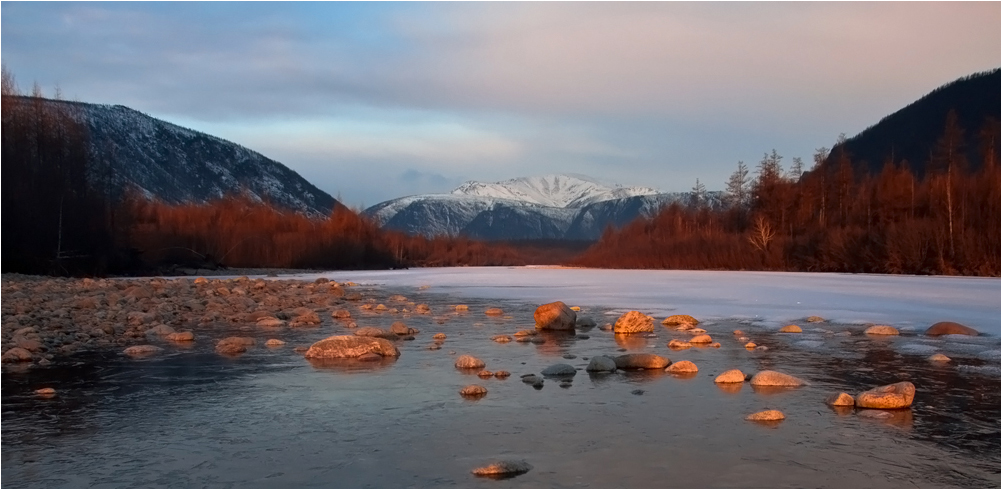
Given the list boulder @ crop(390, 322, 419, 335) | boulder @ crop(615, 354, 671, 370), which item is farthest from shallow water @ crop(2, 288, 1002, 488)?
boulder @ crop(390, 322, 419, 335)

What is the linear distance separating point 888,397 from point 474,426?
3.89 m

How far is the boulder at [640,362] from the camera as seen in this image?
365 inches

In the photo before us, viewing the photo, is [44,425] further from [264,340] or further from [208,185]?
[208,185]

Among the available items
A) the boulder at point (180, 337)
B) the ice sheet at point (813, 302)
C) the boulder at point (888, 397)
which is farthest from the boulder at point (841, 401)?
the boulder at point (180, 337)

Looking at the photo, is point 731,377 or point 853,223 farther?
point 853,223

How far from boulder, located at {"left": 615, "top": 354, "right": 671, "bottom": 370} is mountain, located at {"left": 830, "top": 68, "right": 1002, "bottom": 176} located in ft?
381

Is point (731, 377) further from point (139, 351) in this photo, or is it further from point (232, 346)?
point (139, 351)

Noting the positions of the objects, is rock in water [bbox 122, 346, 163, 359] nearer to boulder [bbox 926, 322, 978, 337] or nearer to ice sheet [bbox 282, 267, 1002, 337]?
ice sheet [bbox 282, 267, 1002, 337]

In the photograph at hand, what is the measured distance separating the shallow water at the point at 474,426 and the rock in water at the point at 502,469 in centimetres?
10

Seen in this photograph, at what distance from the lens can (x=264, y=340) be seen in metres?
12.4

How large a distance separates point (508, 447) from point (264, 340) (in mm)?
7765

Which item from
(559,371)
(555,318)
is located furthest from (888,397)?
(555,318)

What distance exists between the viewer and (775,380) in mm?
8086

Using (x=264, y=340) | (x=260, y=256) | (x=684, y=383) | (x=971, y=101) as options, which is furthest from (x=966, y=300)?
(x=971, y=101)
